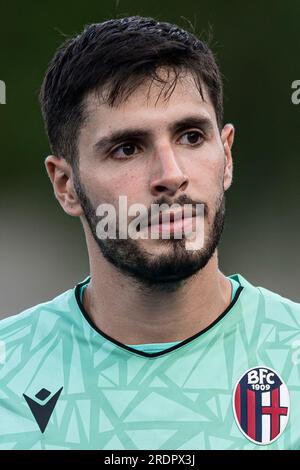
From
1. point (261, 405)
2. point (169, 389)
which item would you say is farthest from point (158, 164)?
A: point (261, 405)

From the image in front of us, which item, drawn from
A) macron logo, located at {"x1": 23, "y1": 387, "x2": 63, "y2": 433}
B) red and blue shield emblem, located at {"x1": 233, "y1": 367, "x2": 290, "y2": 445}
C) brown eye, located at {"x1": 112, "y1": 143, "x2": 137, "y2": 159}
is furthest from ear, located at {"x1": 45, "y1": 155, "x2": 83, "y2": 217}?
red and blue shield emblem, located at {"x1": 233, "y1": 367, "x2": 290, "y2": 445}

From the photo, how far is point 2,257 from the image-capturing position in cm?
898

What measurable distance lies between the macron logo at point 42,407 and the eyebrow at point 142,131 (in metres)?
0.89

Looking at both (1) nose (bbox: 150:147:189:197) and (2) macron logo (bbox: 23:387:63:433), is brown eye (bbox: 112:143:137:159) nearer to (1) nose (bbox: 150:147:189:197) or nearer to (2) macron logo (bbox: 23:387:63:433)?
(1) nose (bbox: 150:147:189:197)

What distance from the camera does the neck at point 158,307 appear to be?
9.32 feet

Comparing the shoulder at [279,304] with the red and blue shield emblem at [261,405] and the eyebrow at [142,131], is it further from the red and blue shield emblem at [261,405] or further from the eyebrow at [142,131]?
the eyebrow at [142,131]

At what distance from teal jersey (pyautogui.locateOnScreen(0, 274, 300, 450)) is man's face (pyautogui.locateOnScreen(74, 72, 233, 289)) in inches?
11.9

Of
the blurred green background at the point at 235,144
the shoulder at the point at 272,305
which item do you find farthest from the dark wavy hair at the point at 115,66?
the blurred green background at the point at 235,144

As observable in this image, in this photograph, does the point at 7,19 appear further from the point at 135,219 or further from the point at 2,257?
the point at 135,219

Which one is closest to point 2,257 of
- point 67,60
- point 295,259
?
point 295,259

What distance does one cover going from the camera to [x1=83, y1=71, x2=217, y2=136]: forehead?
269 centimetres

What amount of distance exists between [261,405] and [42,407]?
77cm

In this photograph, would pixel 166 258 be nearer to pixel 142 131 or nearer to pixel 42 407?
pixel 142 131

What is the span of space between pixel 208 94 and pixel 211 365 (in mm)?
968
